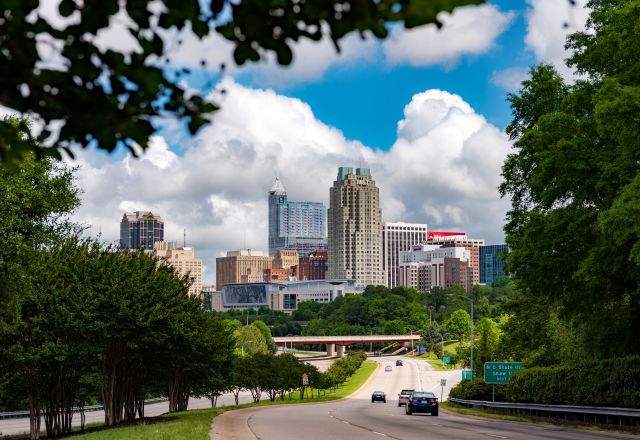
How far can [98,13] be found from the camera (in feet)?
15.3

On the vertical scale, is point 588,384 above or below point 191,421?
above

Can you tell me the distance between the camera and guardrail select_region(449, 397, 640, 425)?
3512 centimetres

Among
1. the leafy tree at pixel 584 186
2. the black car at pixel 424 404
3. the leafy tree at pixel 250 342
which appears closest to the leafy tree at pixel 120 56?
the leafy tree at pixel 584 186

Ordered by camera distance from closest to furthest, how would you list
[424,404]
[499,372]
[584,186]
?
[584,186], [424,404], [499,372]

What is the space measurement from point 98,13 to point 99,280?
39.2 m

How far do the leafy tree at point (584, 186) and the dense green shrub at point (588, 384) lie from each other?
1.19m

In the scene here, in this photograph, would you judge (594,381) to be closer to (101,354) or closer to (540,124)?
(540,124)

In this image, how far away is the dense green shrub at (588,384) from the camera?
115 ft

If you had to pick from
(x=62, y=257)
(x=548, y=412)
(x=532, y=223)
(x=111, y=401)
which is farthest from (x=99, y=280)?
(x=548, y=412)

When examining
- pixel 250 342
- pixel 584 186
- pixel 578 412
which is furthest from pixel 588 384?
pixel 250 342

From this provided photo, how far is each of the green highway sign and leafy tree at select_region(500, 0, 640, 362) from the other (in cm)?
1695

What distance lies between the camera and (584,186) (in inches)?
1344

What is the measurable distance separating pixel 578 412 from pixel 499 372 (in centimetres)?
1656

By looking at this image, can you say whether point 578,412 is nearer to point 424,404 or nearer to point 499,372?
point 424,404
